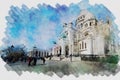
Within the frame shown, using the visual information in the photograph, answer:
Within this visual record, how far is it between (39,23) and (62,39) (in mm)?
130

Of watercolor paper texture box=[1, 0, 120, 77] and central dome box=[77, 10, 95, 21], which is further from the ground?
central dome box=[77, 10, 95, 21]

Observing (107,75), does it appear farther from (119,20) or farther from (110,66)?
(119,20)

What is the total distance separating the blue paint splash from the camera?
1911mm

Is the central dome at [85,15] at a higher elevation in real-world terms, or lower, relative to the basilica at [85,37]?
higher

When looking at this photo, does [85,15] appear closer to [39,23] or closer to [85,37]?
[85,37]

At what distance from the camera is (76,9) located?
75.2 inches

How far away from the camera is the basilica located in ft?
6.26

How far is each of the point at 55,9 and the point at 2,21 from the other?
25 centimetres

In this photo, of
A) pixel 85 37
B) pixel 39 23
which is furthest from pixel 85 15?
pixel 39 23

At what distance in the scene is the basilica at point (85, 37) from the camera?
6.26 ft

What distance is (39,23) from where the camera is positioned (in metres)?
1.92

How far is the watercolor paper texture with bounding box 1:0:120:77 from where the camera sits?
6.26 feet

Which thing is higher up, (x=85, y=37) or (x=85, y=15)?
(x=85, y=15)

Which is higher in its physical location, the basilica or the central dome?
the central dome
